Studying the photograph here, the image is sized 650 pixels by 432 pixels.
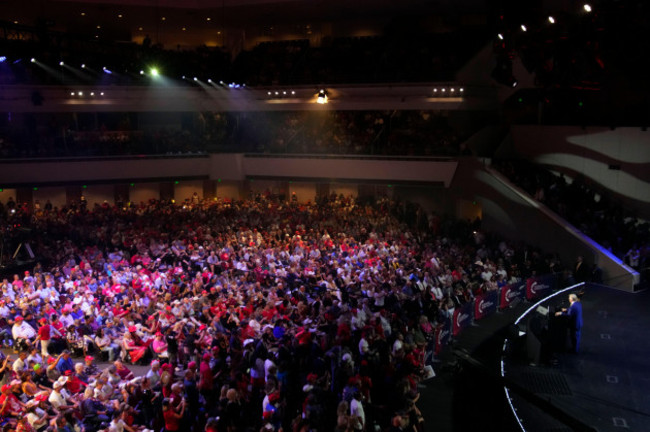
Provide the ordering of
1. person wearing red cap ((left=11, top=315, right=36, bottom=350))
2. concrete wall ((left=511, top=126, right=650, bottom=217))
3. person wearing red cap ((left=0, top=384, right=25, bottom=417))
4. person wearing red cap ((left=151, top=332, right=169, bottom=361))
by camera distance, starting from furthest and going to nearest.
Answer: concrete wall ((left=511, top=126, right=650, bottom=217)), person wearing red cap ((left=11, top=315, right=36, bottom=350)), person wearing red cap ((left=151, top=332, right=169, bottom=361)), person wearing red cap ((left=0, top=384, right=25, bottom=417))

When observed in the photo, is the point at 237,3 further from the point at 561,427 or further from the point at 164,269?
the point at 561,427

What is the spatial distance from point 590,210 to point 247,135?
17.5 meters

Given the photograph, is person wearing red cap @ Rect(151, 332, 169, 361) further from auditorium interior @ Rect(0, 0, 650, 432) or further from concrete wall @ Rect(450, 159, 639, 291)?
concrete wall @ Rect(450, 159, 639, 291)

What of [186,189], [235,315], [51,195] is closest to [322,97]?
[186,189]

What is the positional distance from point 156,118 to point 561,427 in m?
26.5

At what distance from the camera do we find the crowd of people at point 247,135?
24.8 m

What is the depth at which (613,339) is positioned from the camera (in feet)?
37.3

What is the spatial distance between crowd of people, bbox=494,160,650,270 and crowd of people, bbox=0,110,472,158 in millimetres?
3330

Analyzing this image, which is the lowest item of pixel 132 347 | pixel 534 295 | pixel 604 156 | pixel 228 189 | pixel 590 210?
pixel 132 347

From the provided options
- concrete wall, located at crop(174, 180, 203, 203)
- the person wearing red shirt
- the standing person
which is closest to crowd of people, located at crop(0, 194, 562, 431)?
the person wearing red shirt

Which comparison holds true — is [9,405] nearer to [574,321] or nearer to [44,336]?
[44,336]

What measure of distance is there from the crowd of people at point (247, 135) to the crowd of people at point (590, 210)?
131 inches

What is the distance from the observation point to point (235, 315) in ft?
37.9

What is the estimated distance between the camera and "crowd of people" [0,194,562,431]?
8414mm
